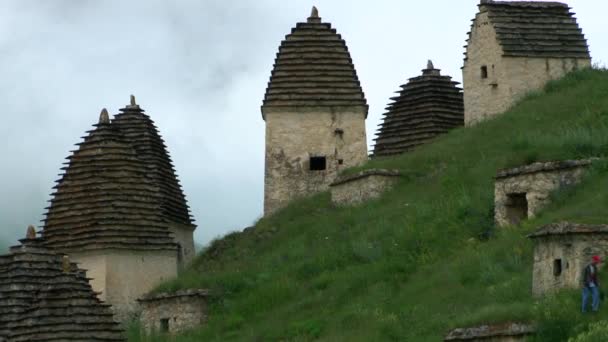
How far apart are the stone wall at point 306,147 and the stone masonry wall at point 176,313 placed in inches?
401

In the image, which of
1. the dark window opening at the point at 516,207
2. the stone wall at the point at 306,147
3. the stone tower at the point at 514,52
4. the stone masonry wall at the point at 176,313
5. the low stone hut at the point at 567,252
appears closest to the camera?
the low stone hut at the point at 567,252

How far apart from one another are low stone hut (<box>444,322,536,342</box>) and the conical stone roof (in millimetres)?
25264

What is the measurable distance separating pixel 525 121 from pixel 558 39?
5113mm

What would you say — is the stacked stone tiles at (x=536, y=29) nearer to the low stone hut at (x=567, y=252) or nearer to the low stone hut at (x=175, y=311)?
the low stone hut at (x=175, y=311)

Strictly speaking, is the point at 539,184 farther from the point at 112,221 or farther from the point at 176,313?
the point at 112,221

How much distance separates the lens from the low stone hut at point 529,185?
41.2 meters

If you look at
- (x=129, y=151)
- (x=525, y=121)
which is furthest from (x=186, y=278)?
(x=525, y=121)

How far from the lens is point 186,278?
46781mm

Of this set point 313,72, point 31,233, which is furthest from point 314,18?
point 31,233

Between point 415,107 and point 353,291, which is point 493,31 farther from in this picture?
point 353,291

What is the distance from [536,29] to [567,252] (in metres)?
21.3

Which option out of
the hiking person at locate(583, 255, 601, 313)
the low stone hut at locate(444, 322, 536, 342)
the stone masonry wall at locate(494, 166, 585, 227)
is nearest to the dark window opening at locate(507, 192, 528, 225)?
the stone masonry wall at locate(494, 166, 585, 227)

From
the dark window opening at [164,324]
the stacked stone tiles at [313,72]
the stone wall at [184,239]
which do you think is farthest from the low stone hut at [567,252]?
the stone wall at [184,239]

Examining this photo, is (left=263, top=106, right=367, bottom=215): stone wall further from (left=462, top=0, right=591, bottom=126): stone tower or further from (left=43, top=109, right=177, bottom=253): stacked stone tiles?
(left=43, top=109, right=177, bottom=253): stacked stone tiles
